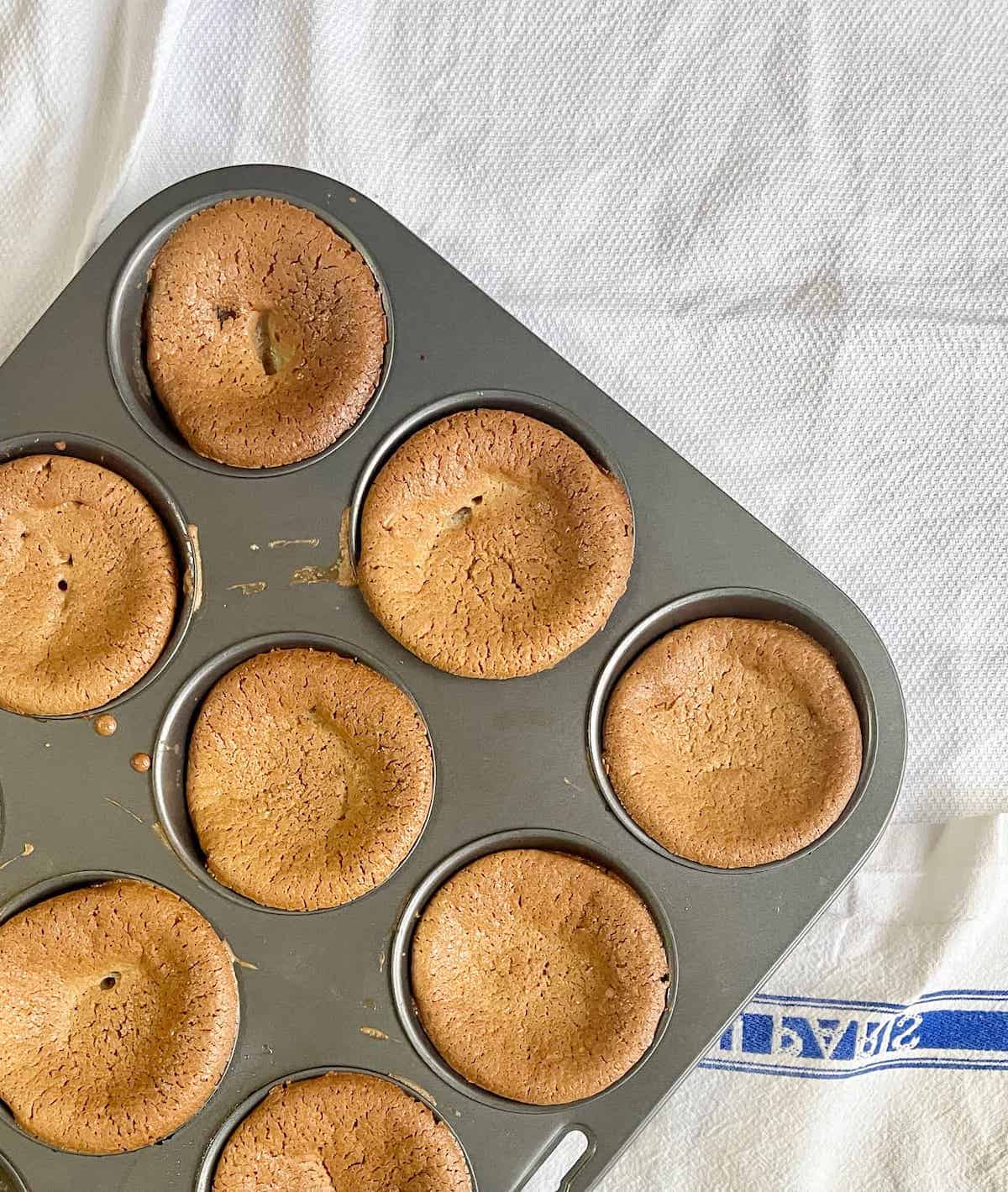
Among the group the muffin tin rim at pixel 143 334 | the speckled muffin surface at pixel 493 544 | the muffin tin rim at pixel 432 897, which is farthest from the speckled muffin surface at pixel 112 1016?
the muffin tin rim at pixel 143 334

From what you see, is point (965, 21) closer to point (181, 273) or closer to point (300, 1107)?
point (181, 273)

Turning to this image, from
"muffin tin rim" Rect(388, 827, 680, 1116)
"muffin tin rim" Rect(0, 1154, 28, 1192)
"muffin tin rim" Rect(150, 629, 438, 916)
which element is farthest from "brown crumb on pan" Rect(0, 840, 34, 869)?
"muffin tin rim" Rect(388, 827, 680, 1116)

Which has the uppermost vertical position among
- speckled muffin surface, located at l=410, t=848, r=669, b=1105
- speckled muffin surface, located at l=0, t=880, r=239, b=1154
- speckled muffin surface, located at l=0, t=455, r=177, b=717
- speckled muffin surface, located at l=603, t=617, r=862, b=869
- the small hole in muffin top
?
the small hole in muffin top

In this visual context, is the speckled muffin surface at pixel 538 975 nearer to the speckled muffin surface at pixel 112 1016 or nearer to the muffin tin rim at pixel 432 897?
the muffin tin rim at pixel 432 897

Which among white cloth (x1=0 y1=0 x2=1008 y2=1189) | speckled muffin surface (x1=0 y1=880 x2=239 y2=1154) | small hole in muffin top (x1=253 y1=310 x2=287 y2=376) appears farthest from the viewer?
white cloth (x1=0 y1=0 x2=1008 y2=1189)

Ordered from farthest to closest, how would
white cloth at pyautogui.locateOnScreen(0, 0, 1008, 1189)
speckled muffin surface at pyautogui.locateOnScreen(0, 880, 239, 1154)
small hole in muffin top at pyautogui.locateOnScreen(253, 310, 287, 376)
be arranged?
white cloth at pyautogui.locateOnScreen(0, 0, 1008, 1189) < small hole in muffin top at pyautogui.locateOnScreen(253, 310, 287, 376) < speckled muffin surface at pyautogui.locateOnScreen(0, 880, 239, 1154)

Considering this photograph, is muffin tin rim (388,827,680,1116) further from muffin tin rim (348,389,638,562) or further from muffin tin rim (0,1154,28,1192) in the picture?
muffin tin rim (0,1154,28,1192)

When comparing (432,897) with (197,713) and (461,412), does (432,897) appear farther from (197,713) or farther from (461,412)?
(461,412)
